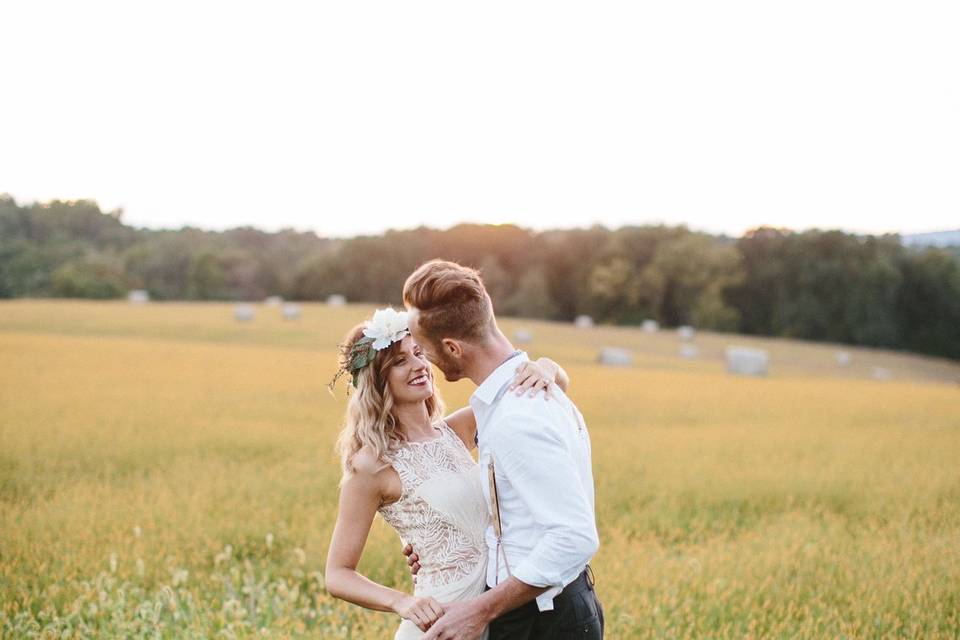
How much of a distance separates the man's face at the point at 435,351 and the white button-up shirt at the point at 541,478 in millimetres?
172

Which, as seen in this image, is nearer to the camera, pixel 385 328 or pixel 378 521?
pixel 385 328

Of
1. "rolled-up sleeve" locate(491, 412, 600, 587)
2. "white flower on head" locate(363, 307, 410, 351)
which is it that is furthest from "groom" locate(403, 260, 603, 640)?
"white flower on head" locate(363, 307, 410, 351)

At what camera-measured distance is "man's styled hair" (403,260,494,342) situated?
287cm

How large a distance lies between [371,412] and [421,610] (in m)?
0.90

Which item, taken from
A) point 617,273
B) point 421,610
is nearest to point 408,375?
point 421,610

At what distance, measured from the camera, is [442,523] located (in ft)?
11.6

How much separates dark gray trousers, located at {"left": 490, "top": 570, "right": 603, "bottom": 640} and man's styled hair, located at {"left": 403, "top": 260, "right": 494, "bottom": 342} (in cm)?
105

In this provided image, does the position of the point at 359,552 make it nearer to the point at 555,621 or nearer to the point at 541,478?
the point at 555,621

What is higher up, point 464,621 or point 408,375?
point 408,375

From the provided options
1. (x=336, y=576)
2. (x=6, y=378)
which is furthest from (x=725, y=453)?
(x=6, y=378)

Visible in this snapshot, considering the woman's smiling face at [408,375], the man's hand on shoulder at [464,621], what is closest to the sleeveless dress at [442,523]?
the woman's smiling face at [408,375]

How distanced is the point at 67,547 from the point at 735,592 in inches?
214

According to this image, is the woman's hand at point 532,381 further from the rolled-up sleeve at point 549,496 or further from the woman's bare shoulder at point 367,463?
the woman's bare shoulder at point 367,463

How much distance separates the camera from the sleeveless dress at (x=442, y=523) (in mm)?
3504
